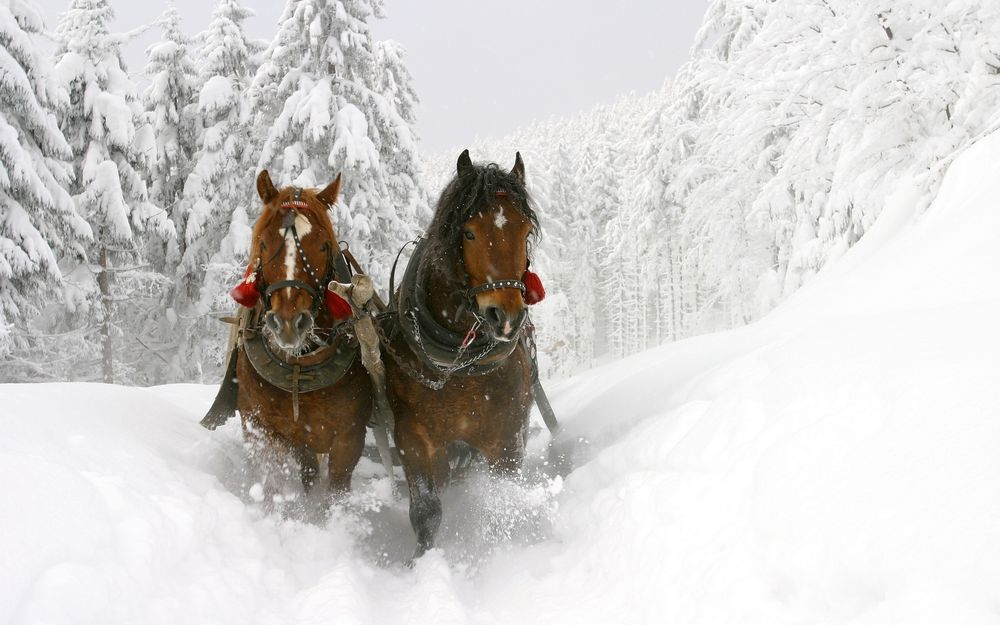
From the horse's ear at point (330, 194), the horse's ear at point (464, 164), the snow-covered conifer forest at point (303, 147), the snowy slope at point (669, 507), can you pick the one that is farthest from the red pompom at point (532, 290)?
the snow-covered conifer forest at point (303, 147)

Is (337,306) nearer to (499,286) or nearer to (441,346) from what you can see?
(441,346)

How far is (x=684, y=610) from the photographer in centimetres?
Result: 231

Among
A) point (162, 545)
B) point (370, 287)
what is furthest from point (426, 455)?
point (162, 545)

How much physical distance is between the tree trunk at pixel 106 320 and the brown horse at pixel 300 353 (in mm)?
11811

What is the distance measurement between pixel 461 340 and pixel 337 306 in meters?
0.83

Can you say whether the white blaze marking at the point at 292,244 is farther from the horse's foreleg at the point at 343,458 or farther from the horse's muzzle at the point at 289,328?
the horse's foreleg at the point at 343,458

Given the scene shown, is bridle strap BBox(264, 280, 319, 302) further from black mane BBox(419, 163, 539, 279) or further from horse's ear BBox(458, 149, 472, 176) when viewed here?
horse's ear BBox(458, 149, 472, 176)

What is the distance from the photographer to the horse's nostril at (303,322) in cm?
331

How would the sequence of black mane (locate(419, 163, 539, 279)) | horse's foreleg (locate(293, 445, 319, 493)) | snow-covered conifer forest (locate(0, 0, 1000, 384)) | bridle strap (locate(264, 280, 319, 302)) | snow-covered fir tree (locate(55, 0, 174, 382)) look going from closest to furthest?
bridle strap (locate(264, 280, 319, 302)), black mane (locate(419, 163, 539, 279)), horse's foreleg (locate(293, 445, 319, 493)), snow-covered conifer forest (locate(0, 0, 1000, 384)), snow-covered fir tree (locate(55, 0, 174, 382))

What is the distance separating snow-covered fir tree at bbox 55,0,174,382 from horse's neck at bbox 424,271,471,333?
38.2 feet

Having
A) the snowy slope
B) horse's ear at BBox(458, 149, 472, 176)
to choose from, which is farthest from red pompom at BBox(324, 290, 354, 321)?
the snowy slope

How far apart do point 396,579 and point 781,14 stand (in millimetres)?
11433

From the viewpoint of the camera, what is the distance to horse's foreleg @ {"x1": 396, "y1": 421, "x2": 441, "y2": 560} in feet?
12.6

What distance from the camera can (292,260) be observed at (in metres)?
3.46
